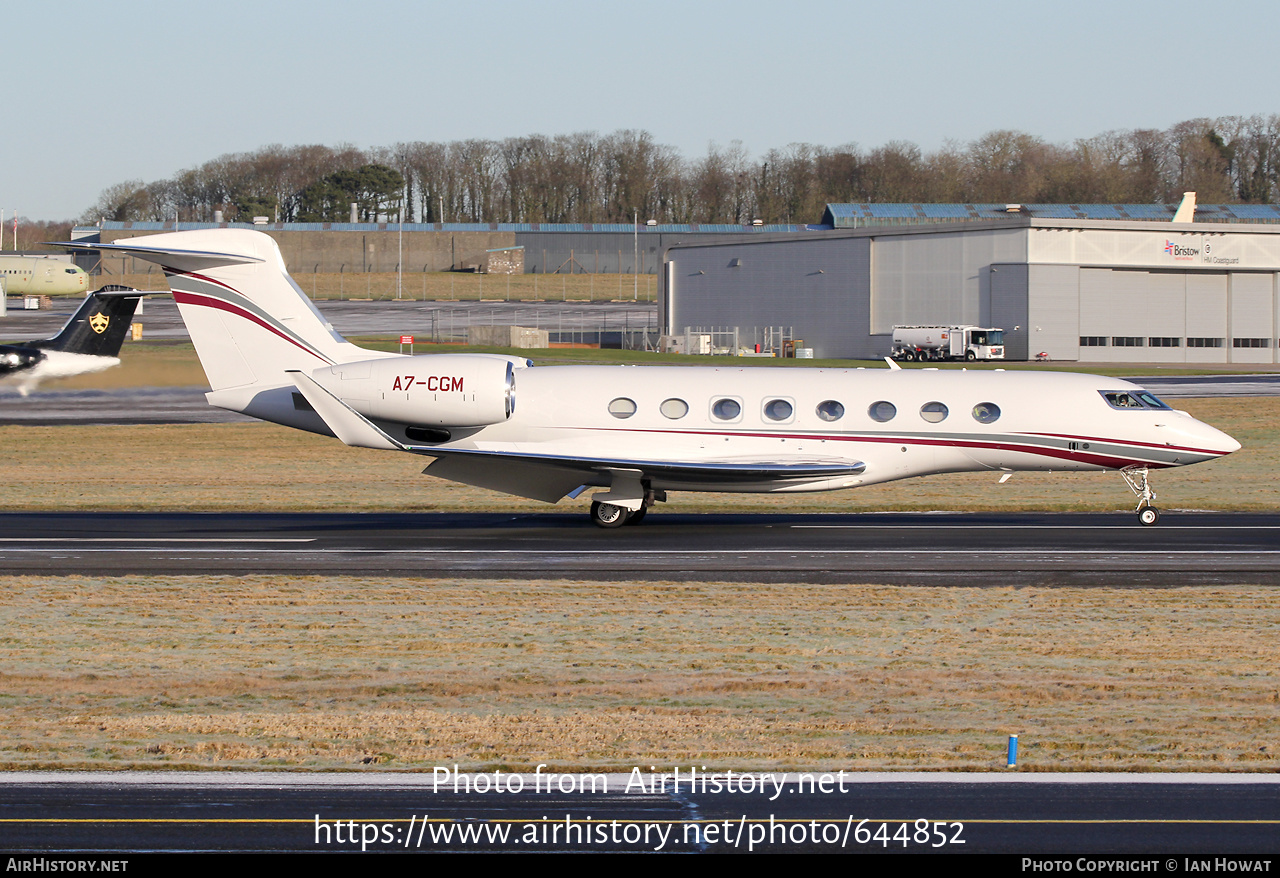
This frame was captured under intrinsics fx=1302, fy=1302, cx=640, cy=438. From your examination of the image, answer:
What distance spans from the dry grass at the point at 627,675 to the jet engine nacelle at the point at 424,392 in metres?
5.36

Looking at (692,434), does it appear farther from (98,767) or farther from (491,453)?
(98,767)

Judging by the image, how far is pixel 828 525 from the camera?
24.1 metres

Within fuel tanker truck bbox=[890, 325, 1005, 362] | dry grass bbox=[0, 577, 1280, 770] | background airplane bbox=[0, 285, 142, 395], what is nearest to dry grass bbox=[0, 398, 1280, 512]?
background airplane bbox=[0, 285, 142, 395]

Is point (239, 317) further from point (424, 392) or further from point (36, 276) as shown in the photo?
point (36, 276)

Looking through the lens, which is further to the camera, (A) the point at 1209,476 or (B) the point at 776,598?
(A) the point at 1209,476

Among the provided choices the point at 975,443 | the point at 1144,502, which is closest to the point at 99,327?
the point at 975,443

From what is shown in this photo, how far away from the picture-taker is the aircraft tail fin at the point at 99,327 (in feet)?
119

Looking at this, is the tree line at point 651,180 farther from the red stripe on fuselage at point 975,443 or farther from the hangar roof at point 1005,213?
the red stripe on fuselage at point 975,443

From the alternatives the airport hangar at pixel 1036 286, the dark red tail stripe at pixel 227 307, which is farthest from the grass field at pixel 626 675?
the airport hangar at pixel 1036 286

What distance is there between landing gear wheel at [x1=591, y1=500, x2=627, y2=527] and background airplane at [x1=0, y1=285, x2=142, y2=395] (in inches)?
729

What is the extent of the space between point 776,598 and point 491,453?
774 centimetres

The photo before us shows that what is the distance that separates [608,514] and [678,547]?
2.72 m

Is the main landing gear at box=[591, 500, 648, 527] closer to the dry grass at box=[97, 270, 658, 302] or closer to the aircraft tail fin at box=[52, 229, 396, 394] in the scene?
the aircraft tail fin at box=[52, 229, 396, 394]
